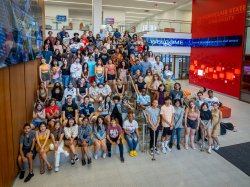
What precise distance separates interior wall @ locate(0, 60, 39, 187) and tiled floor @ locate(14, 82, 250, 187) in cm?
55

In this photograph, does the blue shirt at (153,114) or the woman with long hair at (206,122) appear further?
the woman with long hair at (206,122)

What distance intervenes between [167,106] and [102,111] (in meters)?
1.91

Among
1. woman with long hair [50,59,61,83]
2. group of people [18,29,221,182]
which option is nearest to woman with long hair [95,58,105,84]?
group of people [18,29,221,182]

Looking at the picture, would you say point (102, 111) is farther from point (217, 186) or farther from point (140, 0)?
point (140, 0)

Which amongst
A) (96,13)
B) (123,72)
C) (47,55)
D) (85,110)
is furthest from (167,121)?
(96,13)

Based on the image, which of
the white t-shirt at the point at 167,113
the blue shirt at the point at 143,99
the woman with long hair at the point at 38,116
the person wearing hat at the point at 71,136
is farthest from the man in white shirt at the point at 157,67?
the woman with long hair at the point at 38,116

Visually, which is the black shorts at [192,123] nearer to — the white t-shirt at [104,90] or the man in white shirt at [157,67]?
the white t-shirt at [104,90]

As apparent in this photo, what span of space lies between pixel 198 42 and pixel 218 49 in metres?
2.26

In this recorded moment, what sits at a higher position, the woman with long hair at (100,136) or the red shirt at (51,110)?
the red shirt at (51,110)

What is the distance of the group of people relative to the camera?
5.17 metres

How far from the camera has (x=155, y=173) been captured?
4855mm

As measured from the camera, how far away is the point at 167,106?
19.5 ft

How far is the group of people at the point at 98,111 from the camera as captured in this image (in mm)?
5173

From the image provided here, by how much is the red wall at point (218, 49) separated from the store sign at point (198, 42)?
0.82ft
